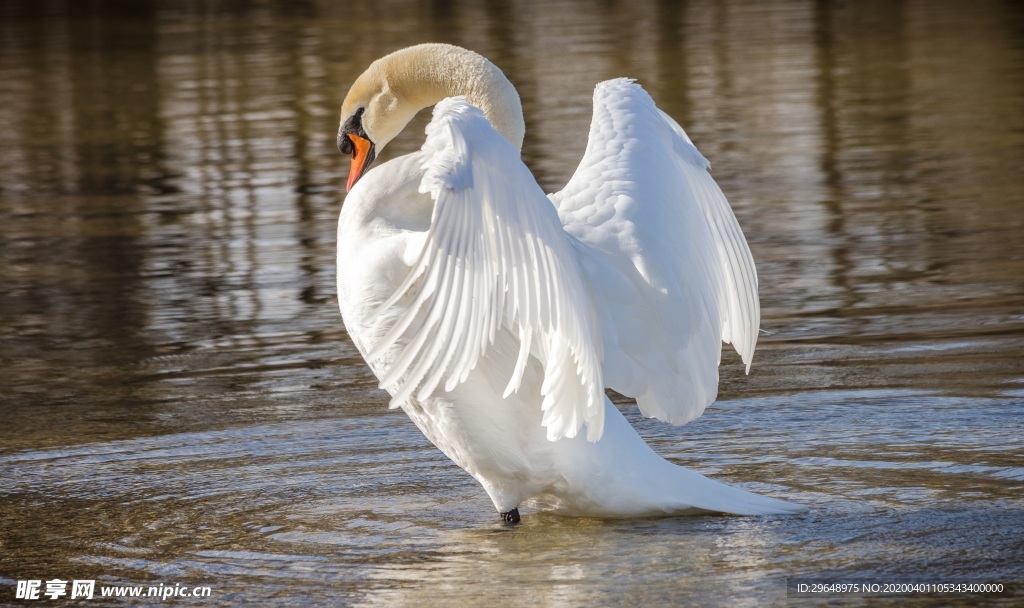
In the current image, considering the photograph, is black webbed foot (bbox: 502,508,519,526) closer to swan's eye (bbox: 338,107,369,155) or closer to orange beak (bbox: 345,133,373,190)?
orange beak (bbox: 345,133,373,190)

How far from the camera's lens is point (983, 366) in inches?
279

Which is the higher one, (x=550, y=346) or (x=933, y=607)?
(x=550, y=346)

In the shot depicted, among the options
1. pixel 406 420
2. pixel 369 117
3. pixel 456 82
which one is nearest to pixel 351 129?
pixel 369 117

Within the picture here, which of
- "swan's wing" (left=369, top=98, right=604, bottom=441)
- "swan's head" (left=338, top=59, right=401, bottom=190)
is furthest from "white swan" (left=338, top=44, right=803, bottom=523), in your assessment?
"swan's head" (left=338, top=59, right=401, bottom=190)

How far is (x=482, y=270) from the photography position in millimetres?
4770

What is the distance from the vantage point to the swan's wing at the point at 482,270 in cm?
472

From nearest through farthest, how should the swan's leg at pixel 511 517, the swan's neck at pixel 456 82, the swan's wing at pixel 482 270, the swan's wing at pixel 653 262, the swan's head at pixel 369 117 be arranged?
the swan's wing at pixel 482 270
the swan's wing at pixel 653 262
the swan's leg at pixel 511 517
the swan's neck at pixel 456 82
the swan's head at pixel 369 117

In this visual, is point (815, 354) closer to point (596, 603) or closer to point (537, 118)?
point (596, 603)

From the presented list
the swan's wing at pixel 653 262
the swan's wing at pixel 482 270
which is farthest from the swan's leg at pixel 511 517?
the swan's wing at pixel 482 270

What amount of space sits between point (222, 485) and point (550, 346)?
161cm

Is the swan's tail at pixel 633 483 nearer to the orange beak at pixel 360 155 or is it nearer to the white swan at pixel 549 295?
the white swan at pixel 549 295

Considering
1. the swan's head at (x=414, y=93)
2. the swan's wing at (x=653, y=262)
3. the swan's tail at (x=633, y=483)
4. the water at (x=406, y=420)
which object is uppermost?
the swan's head at (x=414, y=93)

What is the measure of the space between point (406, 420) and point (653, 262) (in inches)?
71.4

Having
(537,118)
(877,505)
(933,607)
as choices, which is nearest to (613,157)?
(877,505)
